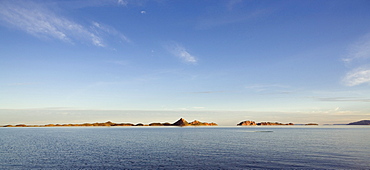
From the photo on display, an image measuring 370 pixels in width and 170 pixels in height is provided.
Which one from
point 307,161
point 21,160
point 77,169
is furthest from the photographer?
point 21,160

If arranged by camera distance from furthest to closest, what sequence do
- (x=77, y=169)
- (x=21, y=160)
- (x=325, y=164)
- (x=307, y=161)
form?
(x=21, y=160), (x=307, y=161), (x=325, y=164), (x=77, y=169)

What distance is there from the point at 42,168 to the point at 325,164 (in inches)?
2439

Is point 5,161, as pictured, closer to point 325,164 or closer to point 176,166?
point 176,166

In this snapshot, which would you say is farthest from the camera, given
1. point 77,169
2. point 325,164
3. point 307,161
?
point 307,161

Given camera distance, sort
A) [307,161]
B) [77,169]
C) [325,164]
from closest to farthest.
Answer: [77,169], [325,164], [307,161]

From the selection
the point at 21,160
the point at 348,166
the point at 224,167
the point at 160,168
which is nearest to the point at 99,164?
the point at 160,168

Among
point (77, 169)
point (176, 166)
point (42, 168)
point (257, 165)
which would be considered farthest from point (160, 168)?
point (42, 168)

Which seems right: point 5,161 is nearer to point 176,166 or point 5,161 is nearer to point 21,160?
point 21,160

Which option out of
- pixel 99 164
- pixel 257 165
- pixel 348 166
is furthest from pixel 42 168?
pixel 348 166

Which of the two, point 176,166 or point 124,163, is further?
point 124,163

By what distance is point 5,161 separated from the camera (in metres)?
53.0

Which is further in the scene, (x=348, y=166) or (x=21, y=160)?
(x=21, y=160)

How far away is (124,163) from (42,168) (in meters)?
16.9

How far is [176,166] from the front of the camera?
151 feet
